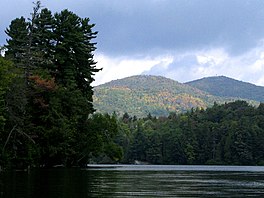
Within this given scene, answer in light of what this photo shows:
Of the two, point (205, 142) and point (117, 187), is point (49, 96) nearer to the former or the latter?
point (117, 187)

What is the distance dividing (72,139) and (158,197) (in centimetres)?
5050

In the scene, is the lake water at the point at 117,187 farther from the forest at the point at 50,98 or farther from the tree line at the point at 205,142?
the tree line at the point at 205,142

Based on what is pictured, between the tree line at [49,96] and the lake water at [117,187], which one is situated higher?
the tree line at [49,96]

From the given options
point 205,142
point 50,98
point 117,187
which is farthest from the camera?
point 205,142

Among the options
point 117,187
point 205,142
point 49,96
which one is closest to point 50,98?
point 49,96

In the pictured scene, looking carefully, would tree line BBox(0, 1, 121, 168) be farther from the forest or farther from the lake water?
the lake water

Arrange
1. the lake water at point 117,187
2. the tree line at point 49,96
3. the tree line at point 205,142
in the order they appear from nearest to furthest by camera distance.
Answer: the lake water at point 117,187 → the tree line at point 49,96 → the tree line at point 205,142

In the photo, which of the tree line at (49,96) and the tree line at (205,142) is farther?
the tree line at (205,142)

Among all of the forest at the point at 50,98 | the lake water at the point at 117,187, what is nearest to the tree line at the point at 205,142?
the forest at the point at 50,98

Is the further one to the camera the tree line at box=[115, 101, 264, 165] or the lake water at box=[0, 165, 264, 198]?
the tree line at box=[115, 101, 264, 165]

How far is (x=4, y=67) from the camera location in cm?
5434

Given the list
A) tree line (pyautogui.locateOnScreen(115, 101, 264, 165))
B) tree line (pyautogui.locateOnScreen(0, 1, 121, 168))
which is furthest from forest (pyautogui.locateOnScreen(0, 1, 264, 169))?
tree line (pyautogui.locateOnScreen(115, 101, 264, 165))

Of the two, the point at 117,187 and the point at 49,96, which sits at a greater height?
the point at 49,96

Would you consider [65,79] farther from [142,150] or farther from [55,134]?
[142,150]
